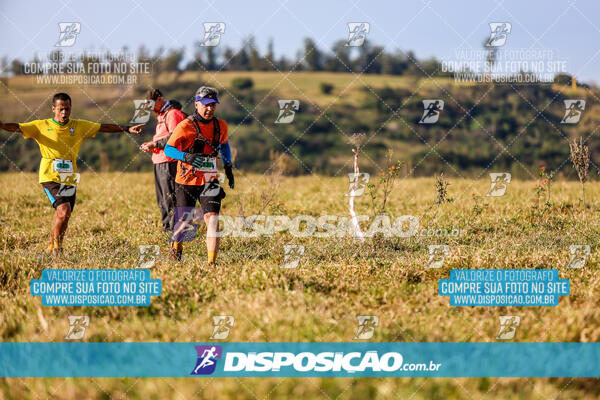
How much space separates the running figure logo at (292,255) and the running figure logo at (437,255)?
1708 millimetres

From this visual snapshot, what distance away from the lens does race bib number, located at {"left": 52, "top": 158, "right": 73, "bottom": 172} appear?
742cm

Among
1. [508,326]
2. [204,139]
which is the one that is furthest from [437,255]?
[204,139]

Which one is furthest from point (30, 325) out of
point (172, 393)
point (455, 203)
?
point (455, 203)

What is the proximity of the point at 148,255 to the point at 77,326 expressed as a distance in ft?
7.30

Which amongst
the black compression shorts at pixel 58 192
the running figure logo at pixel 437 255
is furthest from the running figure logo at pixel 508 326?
the black compression shorts at pixel 58 192

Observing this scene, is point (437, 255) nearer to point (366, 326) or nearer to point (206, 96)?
point (366, 326)

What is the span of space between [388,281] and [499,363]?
2050mm

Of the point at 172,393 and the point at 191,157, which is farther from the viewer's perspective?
the point at 191,157

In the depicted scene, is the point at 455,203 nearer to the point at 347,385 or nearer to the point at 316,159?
the point at 347,385

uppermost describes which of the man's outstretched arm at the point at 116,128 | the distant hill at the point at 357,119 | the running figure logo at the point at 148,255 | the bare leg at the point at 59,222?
the distant hill at the point at 357,119

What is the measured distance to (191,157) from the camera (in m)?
6.97

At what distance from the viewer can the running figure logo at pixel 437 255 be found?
686 centimetres

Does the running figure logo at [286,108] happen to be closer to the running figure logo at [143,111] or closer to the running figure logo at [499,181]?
the running figure logo at [143,111]

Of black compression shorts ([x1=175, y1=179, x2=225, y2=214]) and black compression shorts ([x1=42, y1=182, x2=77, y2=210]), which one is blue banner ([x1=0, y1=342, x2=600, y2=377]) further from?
black compression shorts ([x1=42, y1=182, x2=77, y2=210])
